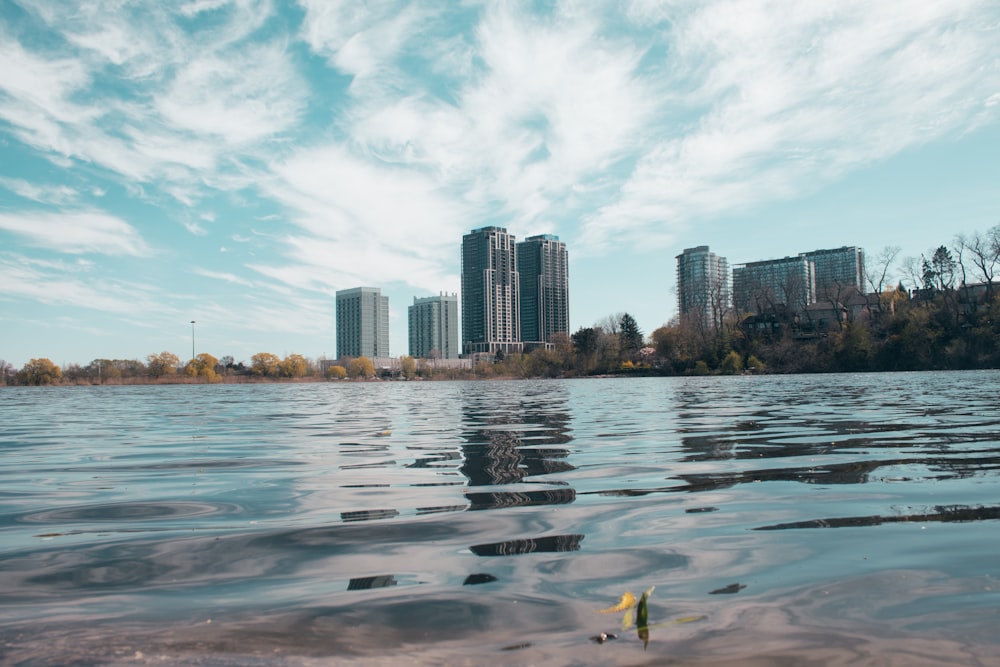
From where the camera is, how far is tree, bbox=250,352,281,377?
121m

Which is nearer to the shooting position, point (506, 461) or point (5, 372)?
point (506, 461)

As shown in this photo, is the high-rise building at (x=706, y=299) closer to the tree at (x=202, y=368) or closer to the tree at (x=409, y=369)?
the tree at (x=409, y=369)

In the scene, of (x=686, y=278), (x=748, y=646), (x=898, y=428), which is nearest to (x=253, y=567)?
(x=748, y=646)

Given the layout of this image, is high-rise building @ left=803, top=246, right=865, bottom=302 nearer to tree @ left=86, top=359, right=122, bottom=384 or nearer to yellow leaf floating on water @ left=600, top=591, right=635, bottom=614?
tree @ left=86, top=359, right=122, bottom=384

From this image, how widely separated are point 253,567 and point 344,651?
1325 mm

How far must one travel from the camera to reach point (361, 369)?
139m

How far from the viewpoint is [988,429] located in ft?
30.9

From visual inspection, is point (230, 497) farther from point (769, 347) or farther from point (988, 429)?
point (769, 347)

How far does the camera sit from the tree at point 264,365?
121 m

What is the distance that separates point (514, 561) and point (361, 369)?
454 ft

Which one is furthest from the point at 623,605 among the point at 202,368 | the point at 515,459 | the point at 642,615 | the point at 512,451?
the point at 202,368

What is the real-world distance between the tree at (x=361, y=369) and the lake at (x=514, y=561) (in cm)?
13281

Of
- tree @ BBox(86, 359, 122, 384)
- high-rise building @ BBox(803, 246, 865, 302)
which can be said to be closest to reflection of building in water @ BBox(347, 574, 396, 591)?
tree @ BBox(86, 359, 122, 384)

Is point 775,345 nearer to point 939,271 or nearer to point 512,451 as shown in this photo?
point 939,271
